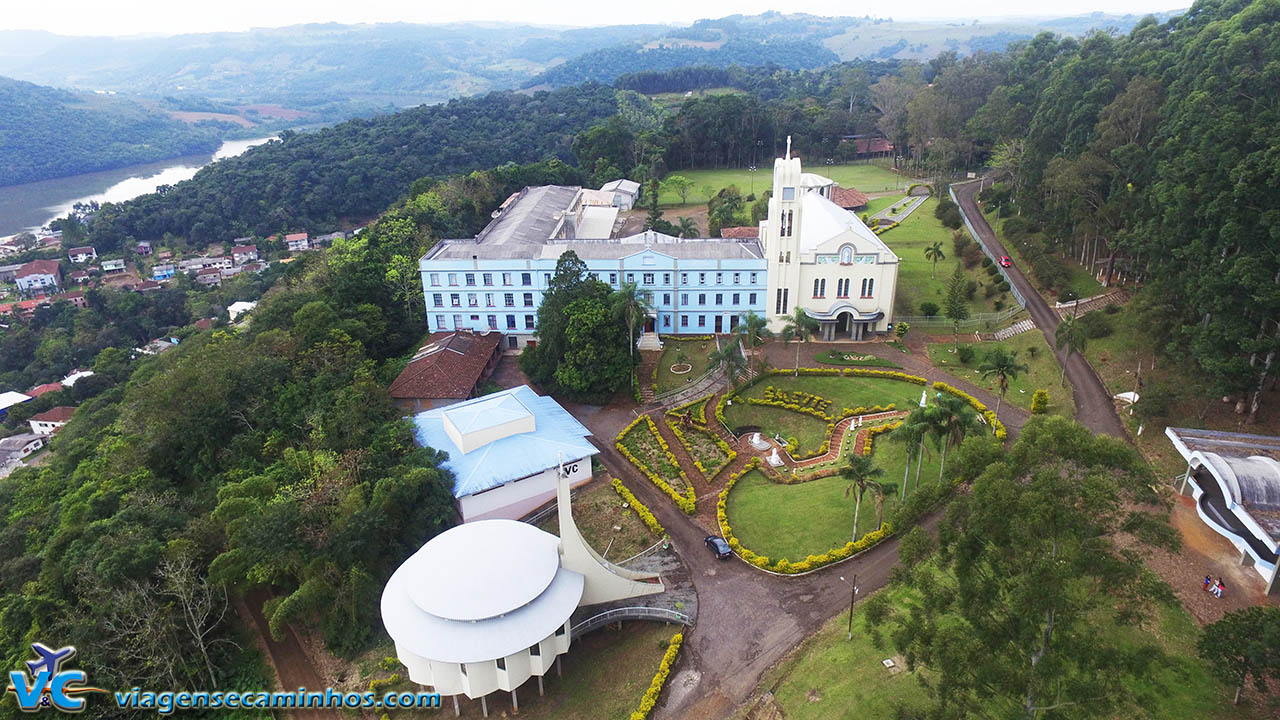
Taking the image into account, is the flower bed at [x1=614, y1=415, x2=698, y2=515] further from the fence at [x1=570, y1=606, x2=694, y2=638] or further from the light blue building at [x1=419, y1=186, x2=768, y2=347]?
the light blue building at [x1=419, y1=186, x2=768, y2=347]

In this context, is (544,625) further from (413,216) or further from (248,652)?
(413,216)

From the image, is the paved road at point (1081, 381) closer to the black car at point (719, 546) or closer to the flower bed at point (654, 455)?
the black car at point (719, 546)

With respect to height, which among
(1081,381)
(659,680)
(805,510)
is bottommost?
(659,680)

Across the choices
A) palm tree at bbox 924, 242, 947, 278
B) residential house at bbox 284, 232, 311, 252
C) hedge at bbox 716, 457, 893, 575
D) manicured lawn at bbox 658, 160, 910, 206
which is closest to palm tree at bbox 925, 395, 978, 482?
hedge at bbox 716, 457, 893, 575

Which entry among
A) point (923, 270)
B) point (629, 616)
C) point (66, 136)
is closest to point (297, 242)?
point (923, 270)

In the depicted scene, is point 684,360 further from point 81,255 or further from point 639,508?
point 81,255

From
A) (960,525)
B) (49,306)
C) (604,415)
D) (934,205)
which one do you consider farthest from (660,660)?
(49,306)
